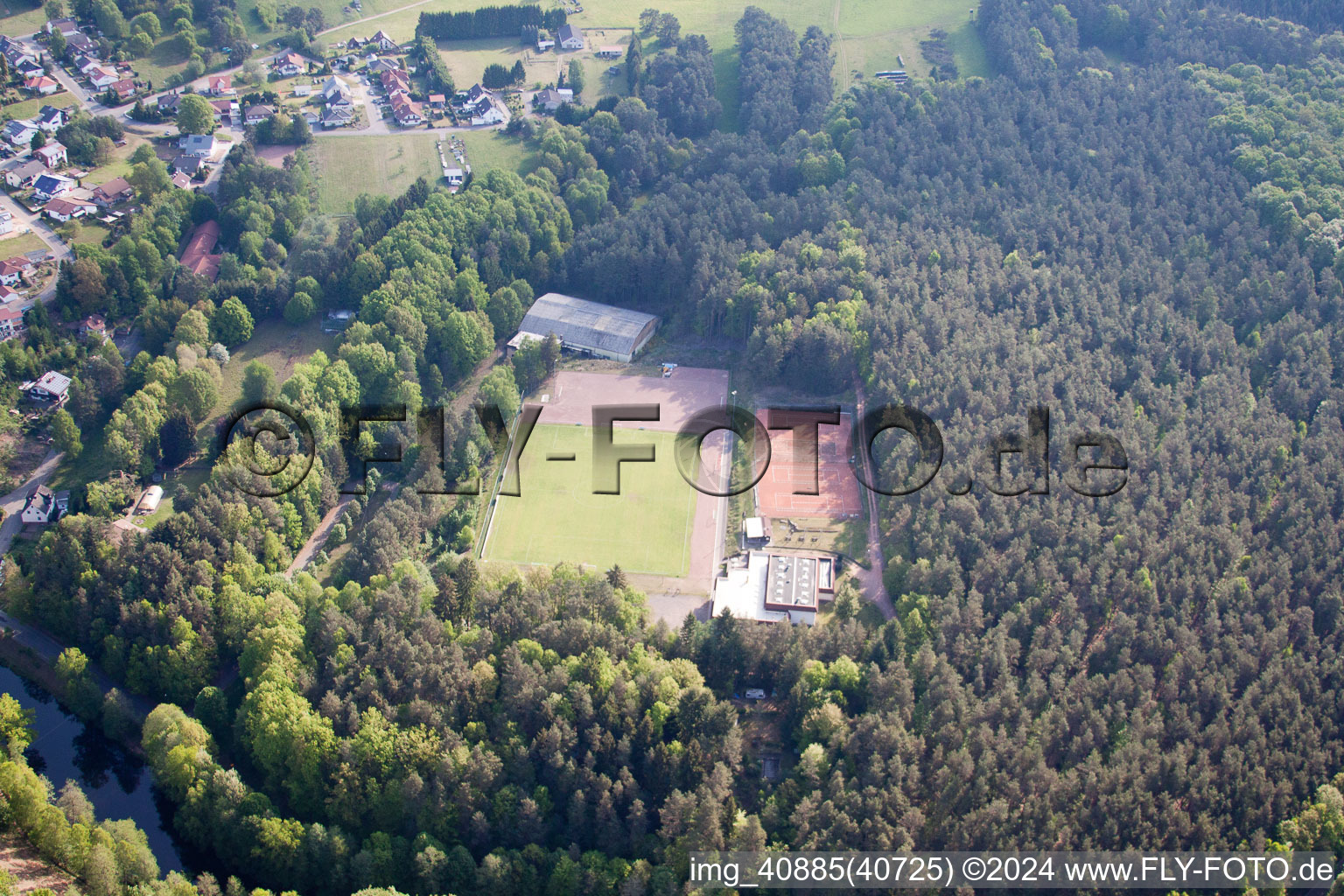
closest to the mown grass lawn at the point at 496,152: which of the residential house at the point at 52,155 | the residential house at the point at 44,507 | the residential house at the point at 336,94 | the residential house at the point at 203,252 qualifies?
the residential house at the point at 336,94

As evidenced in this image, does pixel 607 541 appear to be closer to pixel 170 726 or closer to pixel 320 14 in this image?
pixel 170 726

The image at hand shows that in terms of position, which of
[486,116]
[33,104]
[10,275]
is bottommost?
[10,275]

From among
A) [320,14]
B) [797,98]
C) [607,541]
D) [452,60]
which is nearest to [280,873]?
[607,541]

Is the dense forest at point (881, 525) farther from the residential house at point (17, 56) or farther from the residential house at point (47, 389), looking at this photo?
the residential house at point (17, 56)

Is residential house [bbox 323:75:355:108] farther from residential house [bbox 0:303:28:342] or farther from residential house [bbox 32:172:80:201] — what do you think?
residential house [bbox 0:303:28:342]

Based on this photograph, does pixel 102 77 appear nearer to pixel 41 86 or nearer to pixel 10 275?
pixel 41 86

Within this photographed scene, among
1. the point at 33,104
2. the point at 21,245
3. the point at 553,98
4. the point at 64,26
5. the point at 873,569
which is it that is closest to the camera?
the point at 873,569

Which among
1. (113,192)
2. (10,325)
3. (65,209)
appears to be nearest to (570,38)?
(113,192)

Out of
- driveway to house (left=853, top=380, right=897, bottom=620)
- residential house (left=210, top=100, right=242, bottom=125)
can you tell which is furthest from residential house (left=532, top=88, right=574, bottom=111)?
driveway to house (left=853, top=380, right=897, bottom=620)
